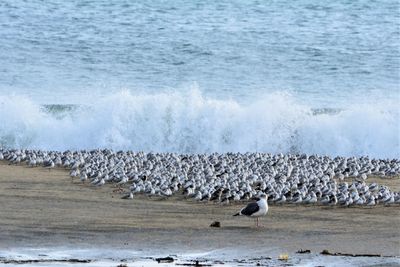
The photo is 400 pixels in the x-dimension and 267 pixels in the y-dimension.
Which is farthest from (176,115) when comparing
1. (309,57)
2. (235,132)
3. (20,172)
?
(309,57)

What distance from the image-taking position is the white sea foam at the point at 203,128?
30.4 m

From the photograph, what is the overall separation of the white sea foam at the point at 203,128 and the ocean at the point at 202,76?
0.04 m

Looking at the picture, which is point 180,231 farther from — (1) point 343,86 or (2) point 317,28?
(2) point 317,28

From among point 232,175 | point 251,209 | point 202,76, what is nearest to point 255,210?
point 251,209

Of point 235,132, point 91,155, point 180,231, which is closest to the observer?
point 180,231

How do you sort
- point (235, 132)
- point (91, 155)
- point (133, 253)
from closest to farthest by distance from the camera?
point (133, 253) → point (91, 155) → point (235, 132)

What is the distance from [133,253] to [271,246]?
65.5 inches

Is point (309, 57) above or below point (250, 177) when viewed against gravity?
below

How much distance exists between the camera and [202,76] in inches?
1596

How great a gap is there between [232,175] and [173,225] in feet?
17.0

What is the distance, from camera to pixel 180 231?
1582 centimetres

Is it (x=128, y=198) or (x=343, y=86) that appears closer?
(x=128, y=198)

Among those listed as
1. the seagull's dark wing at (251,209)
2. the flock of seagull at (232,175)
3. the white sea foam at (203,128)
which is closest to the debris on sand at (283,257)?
the seagull's dark wing at (251,209)

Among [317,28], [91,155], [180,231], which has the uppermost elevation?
[180,231]
